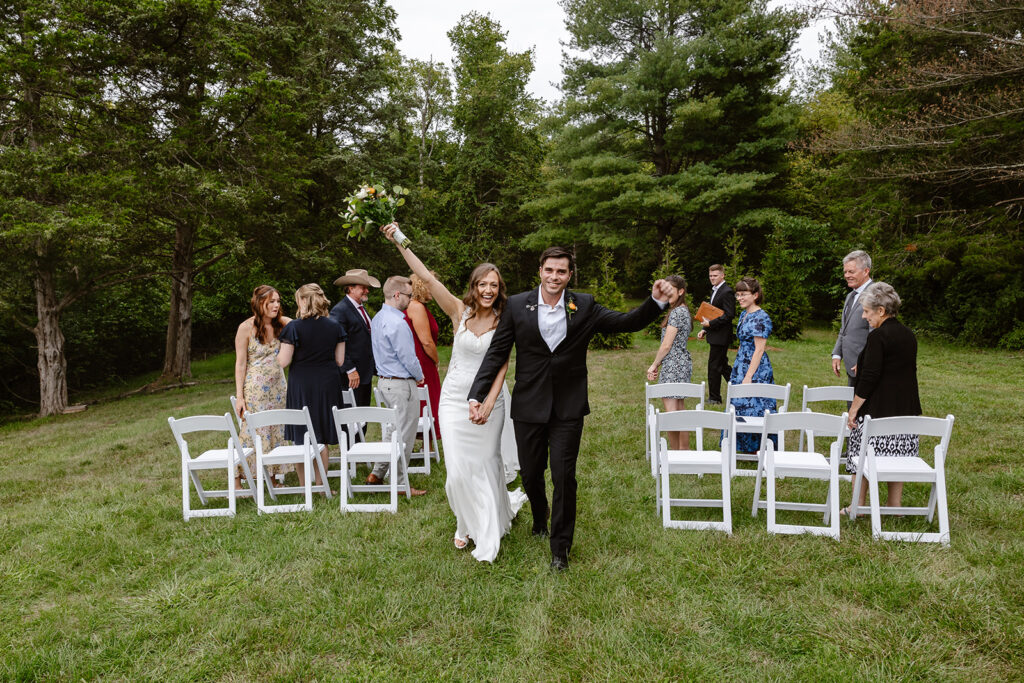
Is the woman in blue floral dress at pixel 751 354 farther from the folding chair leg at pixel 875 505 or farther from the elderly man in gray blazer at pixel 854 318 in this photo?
the folding chair leg at pixel 875 505

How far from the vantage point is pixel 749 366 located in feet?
21.0

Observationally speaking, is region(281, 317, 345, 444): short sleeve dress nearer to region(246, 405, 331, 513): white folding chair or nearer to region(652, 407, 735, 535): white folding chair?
region(246, 405, 331, 513): white folding chair

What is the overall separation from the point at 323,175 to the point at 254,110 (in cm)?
385

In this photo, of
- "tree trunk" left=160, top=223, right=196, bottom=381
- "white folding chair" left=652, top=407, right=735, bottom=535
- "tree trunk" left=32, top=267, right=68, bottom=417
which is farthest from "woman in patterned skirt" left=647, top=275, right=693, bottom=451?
"tree trunk" left=32, top=267, right=68, bottom=417

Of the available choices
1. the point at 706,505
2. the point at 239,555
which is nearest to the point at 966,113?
the point at 706,505

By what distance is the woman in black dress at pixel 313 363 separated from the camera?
5832mm

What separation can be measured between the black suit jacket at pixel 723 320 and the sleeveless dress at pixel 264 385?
19.7ft

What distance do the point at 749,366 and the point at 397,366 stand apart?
148 inches

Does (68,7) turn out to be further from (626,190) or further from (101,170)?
(626,190)

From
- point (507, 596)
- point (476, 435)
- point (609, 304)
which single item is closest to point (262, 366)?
point (476, 435)

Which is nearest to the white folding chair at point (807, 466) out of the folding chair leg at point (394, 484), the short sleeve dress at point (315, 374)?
the folding chair leg at point (394, 484)

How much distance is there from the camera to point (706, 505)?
4.84m

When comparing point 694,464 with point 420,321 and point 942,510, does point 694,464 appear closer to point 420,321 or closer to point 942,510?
point 942,510

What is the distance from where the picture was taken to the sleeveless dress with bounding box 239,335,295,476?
6137mm
